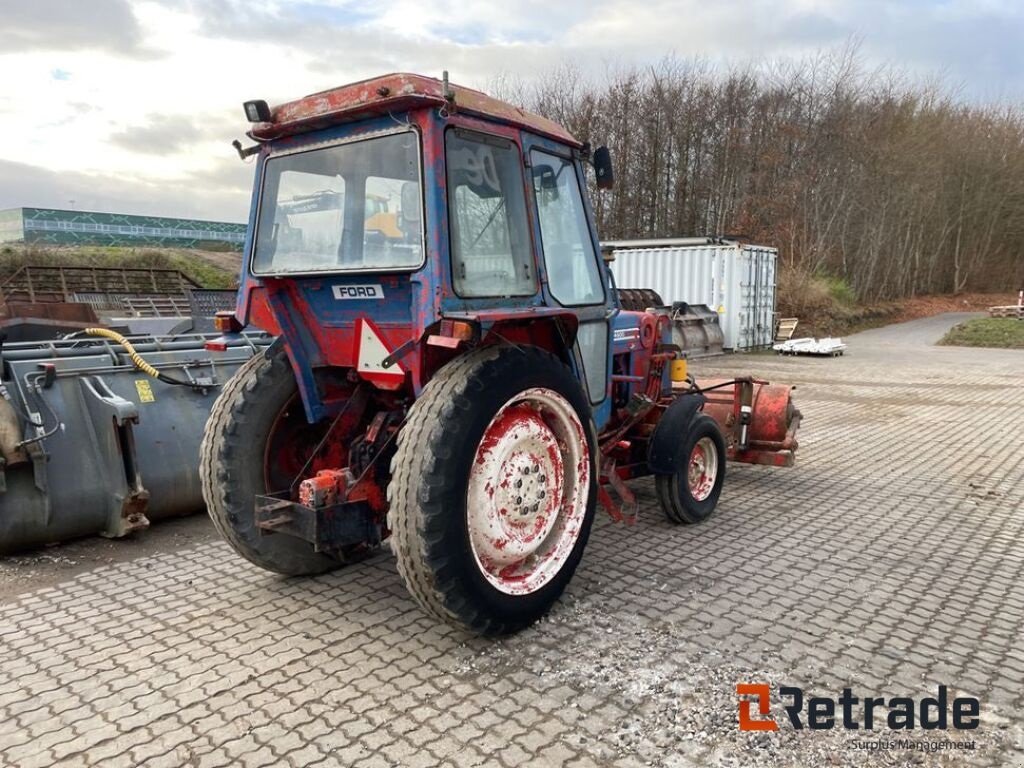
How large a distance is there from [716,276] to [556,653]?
15409 mm

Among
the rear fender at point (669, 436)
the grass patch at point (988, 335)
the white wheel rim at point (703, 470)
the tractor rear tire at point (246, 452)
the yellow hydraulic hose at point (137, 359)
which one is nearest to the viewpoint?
the tractor rear tire at point (246, 452)

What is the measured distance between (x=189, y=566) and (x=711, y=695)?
3069 millimetres

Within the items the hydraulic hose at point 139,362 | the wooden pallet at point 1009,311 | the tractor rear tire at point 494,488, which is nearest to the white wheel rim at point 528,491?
the tractor rear tire at point 494,488

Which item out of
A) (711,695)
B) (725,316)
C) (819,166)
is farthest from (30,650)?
(819,166)

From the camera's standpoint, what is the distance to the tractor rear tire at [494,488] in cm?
282

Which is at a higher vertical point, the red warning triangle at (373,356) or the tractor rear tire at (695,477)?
the red warning triangle at (373,356)

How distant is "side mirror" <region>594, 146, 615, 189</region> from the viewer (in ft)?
12.6

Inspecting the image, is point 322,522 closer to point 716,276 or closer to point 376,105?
point 376,105

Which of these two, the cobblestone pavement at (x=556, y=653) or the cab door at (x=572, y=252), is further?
the cab door at (x=572, y=252)

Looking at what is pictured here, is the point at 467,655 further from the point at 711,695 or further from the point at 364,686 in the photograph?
the point at 711,695

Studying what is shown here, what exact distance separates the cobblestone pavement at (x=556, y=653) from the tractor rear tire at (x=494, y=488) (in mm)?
305

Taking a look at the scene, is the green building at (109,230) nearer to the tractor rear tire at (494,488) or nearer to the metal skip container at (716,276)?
the metal skip container at (716,276)

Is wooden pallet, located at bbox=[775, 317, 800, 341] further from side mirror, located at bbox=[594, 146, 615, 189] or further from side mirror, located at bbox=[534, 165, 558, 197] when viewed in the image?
side mirror, located at bbox=[534, 165, 558, 197]

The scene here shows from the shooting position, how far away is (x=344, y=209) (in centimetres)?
342
